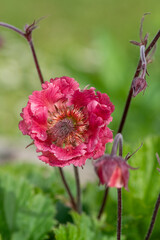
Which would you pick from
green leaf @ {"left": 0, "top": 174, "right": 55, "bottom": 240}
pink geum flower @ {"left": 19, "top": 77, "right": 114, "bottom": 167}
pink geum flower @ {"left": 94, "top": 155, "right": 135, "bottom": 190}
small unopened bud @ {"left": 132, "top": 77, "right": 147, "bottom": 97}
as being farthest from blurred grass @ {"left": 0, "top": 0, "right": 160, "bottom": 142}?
pink geum flower @ {"left": 94, "top": 155, "right": 135, "bottom": 190}

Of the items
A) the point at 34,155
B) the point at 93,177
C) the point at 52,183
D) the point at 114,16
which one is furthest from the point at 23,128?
the point at 114,16

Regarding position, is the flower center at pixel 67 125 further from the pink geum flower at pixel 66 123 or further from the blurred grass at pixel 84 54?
the blurred grass at pixel 84 54

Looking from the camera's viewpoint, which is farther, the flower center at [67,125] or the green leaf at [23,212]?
the green leaf at [23,212]

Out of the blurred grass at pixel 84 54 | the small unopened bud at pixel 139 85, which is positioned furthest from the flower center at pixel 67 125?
the blurred grass at pixel 84 54

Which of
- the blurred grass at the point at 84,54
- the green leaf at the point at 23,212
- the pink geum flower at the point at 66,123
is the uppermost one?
the blurred grass at the point at 84,54

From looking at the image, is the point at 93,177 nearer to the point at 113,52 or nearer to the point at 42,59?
the point at 113,52

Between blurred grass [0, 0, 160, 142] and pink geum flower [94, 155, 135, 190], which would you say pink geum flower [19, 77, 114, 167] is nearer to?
pink geum flower [94, 155, 135, 190]
